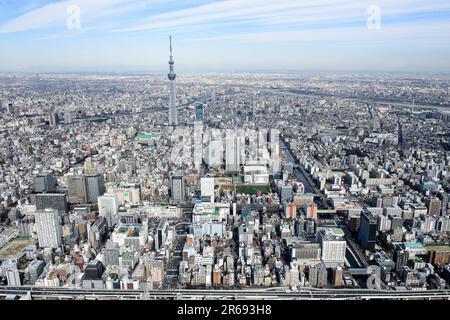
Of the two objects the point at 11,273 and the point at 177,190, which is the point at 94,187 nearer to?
the point at 177,190

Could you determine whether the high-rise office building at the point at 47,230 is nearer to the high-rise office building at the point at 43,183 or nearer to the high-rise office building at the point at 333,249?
the high-rise office building at the point at 43,183

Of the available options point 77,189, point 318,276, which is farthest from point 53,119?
point 318,276

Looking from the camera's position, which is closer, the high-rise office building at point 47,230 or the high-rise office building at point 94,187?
the high-rise office building at point 47,230

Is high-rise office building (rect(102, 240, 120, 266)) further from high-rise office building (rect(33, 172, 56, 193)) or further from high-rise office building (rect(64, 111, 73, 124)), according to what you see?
high-rise office building (rect(64, 111, 73, 124))

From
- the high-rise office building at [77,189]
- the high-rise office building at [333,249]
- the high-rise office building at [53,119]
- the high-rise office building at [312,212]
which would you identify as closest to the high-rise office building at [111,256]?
the high-rise office building at [77,189]
